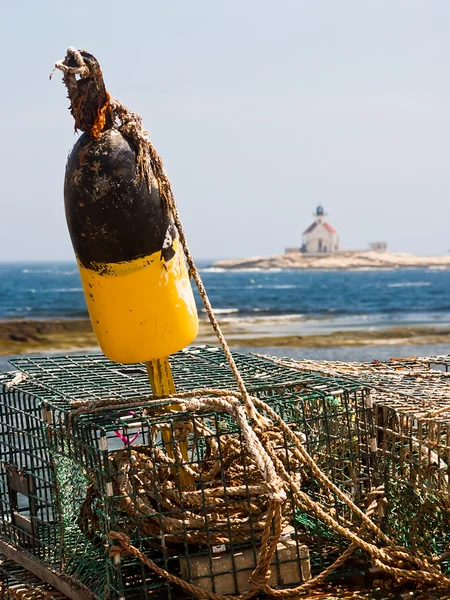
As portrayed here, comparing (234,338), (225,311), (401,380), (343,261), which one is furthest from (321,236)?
(401,380)

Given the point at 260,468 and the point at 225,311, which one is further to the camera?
the point at 225,311

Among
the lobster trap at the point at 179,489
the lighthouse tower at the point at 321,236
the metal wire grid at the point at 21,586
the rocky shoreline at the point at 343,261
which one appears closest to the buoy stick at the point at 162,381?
the lobster trap at the point at 179,489

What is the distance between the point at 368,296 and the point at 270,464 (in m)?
59.8

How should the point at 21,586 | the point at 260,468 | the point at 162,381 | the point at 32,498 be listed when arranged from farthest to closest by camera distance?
the point at 32,498
the point at 21,586
the point at 162,381
the point at 260,468

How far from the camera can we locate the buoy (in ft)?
14.9

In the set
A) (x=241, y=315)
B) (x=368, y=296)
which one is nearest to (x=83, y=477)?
(x=241, y=315)

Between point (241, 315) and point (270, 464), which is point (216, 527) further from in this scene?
point (241, 315)

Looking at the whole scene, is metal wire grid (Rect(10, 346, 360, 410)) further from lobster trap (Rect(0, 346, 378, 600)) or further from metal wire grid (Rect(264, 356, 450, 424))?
metal wire grid (Rect(264, 356, 450, 424))

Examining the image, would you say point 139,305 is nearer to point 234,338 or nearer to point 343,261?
point 234,338

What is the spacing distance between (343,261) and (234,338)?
116380 mm

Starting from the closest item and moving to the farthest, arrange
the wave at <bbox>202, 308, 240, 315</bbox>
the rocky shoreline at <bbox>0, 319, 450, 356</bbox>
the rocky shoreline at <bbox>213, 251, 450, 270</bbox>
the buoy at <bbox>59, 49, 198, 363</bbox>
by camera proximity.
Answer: the buoy at <bbox>59, 49, 198, 363</bbox>
the rocky shoreline at <bbox>0, 319, 450, 356</bbox>
the wave at <bbox>202, 308, 240, 315</bbox>
the rocky shoreline at <bbox>213, 251, 450, 270</bbox>

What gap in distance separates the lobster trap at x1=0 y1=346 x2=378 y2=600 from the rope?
37 mm

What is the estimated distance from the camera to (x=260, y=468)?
4504mm

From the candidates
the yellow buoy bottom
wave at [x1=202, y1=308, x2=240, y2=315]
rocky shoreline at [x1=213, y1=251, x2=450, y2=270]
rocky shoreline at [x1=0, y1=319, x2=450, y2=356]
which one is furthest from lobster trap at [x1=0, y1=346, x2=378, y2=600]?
Result: rocky shoreline at [x1=213, y1=251, x2=450, y2=270]
